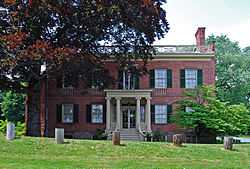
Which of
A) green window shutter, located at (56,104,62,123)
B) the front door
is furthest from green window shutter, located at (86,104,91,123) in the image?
the front door

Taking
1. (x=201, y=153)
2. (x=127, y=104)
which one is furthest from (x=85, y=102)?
(x=201, y=153)

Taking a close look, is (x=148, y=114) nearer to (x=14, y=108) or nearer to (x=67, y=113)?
(x=67, y=113)

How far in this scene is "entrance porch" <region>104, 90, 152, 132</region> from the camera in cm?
3922

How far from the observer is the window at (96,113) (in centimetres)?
4072

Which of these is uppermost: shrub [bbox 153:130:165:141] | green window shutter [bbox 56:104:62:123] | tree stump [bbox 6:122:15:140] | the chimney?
the chimney

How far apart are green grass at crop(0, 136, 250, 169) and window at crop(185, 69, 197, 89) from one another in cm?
1700

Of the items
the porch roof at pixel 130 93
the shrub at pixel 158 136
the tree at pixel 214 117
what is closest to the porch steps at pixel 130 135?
the shrub at pixel 158 136

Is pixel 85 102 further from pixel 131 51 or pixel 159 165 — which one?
pixel 159 165

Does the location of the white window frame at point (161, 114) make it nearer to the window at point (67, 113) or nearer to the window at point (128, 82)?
the window at point (128, 82)

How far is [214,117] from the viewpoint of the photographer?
36219mm

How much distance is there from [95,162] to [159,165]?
2410 mm

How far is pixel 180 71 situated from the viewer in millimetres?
40531

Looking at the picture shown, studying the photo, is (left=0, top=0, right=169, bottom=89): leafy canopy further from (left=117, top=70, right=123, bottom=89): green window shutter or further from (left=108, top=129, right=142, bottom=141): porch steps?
(left=108, top=129, right=142, bottom=141): porch steps

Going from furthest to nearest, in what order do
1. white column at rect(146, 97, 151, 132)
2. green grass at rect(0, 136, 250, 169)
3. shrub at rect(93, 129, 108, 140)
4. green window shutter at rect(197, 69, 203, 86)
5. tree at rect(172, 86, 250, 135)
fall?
green window shutter at rect(197, 69, 203, 86) < white column at rect(146, 97, 151, 132) < shrub at rect(93, 129, 108, 140) < tree at rect(172, 86, 250, 135) < green grass at rect(0, 136, 250, 169)
